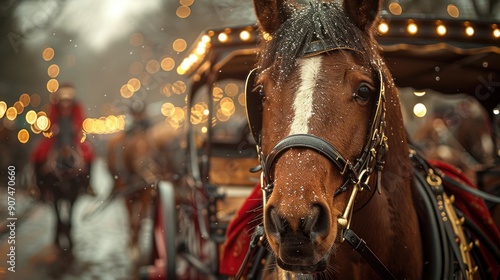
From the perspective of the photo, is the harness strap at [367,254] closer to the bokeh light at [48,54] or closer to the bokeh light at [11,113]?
the bokeh light at [48,54]

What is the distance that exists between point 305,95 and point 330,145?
21 centimetres

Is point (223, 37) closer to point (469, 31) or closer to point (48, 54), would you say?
point (469, 31)

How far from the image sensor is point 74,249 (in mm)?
8492

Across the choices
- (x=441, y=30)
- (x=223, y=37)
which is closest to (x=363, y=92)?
(x=441, y=30)

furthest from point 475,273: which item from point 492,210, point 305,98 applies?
point 305,98

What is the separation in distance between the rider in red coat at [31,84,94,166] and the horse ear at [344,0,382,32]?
6487mm

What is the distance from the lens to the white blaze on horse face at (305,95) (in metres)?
2.07

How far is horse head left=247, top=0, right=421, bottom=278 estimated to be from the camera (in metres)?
1.96

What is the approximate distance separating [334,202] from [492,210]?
2.42m

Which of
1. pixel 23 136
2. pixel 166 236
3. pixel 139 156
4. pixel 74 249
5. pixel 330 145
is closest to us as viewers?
pixel 330 145

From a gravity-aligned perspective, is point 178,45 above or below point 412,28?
below

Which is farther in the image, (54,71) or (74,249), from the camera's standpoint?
(54,71)

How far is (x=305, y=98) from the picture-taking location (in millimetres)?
2121

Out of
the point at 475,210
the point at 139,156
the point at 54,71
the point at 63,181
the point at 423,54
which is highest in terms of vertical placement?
the point at 423,54
